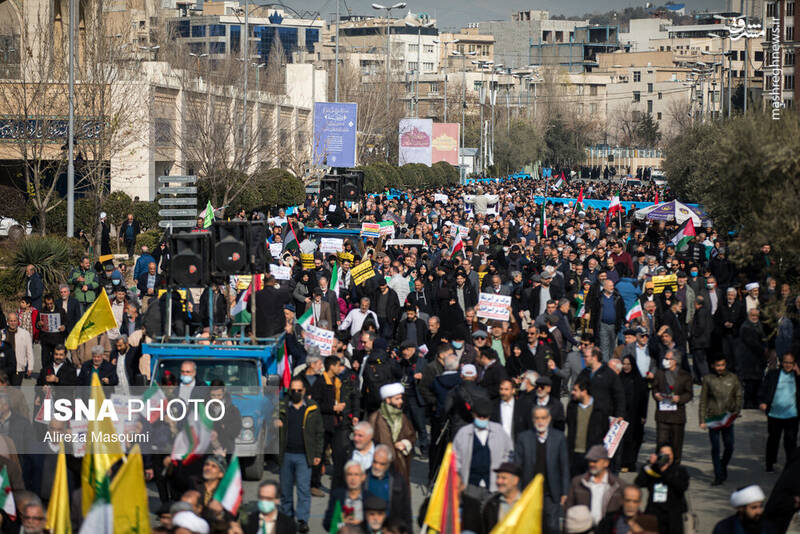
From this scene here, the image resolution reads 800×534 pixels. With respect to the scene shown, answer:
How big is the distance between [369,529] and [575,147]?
128 meters

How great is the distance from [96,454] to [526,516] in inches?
137

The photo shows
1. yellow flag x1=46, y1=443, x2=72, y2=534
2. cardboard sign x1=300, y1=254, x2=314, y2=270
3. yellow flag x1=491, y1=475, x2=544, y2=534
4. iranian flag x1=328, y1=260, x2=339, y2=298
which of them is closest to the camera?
yellow flag x1=491, y1=475, x2=544, y2=534

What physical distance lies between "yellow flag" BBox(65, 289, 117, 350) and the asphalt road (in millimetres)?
3088

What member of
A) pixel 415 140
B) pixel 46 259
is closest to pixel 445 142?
pixel 415 140

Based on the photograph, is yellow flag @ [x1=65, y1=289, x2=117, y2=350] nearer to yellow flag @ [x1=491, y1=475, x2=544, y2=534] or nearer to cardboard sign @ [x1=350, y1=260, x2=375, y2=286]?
cardboard sign @ [x1=350, y1=260, x2=375, y2=286]

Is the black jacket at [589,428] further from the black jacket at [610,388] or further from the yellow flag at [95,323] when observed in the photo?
the yellow flag at [95,323]

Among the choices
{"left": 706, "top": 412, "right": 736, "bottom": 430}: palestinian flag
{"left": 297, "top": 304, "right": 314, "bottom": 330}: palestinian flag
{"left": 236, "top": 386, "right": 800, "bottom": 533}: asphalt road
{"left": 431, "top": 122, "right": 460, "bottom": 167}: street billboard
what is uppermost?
{"left": 431, "top": 122, "right": 460, "bottom": 167}: street billboard

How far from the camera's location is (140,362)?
15547mm

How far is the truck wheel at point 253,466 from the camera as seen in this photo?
12.9m

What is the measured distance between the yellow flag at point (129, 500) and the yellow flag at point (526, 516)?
228 centimetres

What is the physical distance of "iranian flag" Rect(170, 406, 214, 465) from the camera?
35.1 feet

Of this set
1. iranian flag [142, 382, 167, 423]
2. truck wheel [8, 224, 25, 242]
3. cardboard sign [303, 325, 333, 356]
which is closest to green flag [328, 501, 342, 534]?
iranian flag [142, 382, 167, 423]

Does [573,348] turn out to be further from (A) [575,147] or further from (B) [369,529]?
(A) [575,147]

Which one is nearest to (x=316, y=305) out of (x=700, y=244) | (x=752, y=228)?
(x=752, y=228)
